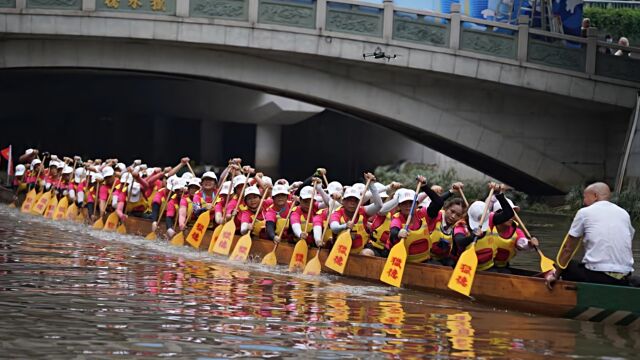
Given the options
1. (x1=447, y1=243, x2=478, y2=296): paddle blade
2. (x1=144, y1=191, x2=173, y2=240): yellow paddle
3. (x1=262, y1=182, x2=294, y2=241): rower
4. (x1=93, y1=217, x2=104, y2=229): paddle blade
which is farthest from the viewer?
(x1=93, y1=217, x2=104, y2=229): paddle blade

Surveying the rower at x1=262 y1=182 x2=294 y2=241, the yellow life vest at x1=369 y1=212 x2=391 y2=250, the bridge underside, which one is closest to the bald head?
the yellow life vest at x1=369 y1=212 x2=391 y2=250

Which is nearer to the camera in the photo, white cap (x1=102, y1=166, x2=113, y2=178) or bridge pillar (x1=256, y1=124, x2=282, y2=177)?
white cap (x1=102, y1=166, x2=113, y2=178)

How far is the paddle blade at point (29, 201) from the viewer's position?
2866 centimetres

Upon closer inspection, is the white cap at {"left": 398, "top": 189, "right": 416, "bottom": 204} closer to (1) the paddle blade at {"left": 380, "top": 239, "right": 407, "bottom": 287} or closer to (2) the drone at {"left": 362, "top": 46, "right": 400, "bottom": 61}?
(1) the paddle blade at {"left": 380, "top": 239, "right": 407, "bottom": 287}

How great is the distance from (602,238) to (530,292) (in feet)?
4.30

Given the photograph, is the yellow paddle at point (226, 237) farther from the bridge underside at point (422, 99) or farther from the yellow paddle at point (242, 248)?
the bridge underside at point (422, 99)

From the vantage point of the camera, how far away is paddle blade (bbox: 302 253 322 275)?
656 inches

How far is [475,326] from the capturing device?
1266 cm

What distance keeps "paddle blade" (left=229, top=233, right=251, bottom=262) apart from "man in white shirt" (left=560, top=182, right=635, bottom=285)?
6.62 m

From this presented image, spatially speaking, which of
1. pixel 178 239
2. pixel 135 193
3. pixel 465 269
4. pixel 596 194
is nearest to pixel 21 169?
pixel 135 193

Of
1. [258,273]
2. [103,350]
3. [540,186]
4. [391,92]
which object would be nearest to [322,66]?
[391,92]

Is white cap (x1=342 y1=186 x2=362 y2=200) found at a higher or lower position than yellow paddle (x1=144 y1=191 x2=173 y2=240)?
higher

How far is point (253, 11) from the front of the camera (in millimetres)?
28531

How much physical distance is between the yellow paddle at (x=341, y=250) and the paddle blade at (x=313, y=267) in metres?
0.23
